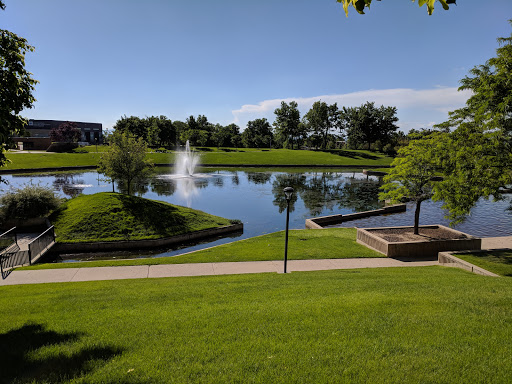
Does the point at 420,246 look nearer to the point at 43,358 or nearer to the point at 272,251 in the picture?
the point at 272,251

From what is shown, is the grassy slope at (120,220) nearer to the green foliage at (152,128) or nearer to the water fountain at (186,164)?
the water fountain at (186,164)

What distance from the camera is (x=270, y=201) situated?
31984mm

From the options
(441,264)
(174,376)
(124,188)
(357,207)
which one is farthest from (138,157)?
(174,376)

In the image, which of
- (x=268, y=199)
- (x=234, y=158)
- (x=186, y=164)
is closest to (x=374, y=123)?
(x=234, y=158)

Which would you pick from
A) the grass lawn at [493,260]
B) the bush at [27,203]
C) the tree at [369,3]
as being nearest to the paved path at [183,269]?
the grass lawn at [493,260]

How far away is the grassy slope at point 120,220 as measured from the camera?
58.1 feet

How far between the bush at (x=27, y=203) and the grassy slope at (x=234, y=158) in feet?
141

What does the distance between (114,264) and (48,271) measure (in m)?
2.27

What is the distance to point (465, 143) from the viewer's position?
13000 mm

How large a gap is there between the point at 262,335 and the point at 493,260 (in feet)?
41.4

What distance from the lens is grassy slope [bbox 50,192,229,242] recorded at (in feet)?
58.1

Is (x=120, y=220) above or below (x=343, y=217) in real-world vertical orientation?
above

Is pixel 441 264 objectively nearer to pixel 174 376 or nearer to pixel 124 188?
pixel 174 376

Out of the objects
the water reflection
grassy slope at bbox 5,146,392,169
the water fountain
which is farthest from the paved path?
grassy slope at bbox 5,146,392,169
